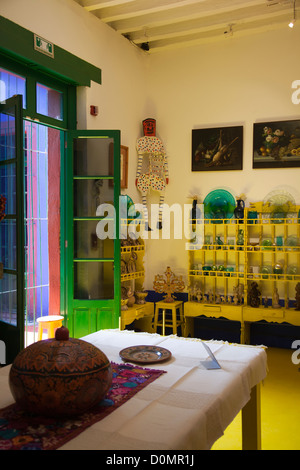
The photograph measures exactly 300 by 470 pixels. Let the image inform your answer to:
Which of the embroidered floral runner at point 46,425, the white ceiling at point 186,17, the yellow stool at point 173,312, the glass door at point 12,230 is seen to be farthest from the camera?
the yellow stool at point 173,312

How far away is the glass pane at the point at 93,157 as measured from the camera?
4465mm

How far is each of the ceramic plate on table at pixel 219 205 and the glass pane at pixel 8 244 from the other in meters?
2.86

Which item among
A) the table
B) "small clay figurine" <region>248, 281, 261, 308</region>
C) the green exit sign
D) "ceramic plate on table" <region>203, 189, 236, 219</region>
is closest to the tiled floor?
"small clay figurine" <region>248, 281, 261, 308</region>

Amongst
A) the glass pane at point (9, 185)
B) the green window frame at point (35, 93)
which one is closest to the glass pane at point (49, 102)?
the green window frame at point (35, 93)

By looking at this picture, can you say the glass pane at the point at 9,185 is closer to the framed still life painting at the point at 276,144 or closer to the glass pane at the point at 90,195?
the glass pane at the point at 90,195

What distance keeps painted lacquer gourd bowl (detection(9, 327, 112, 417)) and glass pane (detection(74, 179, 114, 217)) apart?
309 cm

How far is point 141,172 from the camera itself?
5879 mm

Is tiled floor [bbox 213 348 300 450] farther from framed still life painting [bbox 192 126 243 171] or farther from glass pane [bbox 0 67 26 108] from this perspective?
glass pane [bbox 0 67 26 108]

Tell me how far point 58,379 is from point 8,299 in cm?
229

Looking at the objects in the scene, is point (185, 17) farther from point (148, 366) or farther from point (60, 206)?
point (148, 366)

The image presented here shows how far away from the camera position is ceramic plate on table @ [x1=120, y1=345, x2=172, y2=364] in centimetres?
196

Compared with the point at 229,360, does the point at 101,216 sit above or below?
above
